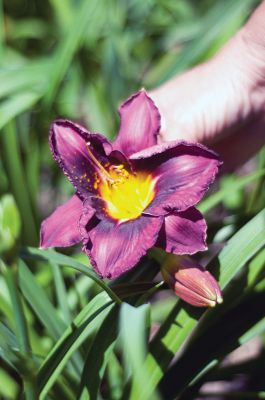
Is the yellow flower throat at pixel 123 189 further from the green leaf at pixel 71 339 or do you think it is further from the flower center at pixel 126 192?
the green leaf at pixel 71 339

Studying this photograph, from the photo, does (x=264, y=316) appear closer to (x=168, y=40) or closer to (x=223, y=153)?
(x=223, y=153)

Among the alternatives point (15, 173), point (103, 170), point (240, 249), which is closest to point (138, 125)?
point (103, 170)

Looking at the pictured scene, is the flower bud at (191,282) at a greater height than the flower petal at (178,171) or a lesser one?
lesser

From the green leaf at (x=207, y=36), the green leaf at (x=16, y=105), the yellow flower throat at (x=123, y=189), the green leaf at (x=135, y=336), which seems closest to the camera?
the green leaf at (x=135, y=336)

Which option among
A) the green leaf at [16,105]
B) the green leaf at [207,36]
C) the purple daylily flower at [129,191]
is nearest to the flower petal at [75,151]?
the purple daylily flower at [129,191]

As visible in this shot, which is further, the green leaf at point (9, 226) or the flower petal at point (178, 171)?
the flower petal at point (178, 171)

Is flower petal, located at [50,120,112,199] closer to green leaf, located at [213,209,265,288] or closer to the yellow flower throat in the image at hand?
the yellow flower throat

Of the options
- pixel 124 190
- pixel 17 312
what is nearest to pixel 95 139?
pixel 124 190
